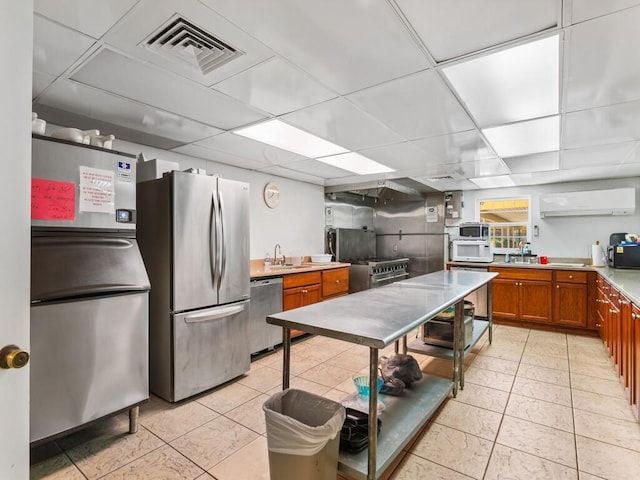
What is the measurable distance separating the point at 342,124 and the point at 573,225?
480 cm

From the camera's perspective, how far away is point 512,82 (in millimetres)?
2154

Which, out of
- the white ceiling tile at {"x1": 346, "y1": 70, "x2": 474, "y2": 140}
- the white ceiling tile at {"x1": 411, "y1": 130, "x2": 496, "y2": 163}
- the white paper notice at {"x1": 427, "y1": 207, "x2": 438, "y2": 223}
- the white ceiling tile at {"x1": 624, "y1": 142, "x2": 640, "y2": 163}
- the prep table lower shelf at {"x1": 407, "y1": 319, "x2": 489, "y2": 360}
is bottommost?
the prep table lower shelf at {"x1": 407, "y1": 319, "x2": 489, "y2": 360}

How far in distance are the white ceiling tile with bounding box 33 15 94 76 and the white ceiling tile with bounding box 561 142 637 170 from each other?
4447mm

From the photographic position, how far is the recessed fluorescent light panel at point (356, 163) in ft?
13.3

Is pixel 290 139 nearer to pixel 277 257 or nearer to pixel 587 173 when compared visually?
pixel 277 257

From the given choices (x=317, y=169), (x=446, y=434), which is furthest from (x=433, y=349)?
(x=317, y=169)

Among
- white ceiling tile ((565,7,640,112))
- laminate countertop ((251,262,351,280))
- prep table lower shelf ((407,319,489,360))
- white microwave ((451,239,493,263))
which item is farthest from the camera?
white microwave ((451,239,493,263))

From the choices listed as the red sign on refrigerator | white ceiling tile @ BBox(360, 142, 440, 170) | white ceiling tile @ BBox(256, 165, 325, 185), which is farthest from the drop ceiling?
white ceiling tile @ BBox(256, 165, 325, 185)

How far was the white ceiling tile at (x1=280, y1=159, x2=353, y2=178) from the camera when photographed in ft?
14.1

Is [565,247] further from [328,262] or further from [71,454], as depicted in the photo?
[71,454]

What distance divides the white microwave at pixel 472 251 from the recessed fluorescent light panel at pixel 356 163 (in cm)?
204

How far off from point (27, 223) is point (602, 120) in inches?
150

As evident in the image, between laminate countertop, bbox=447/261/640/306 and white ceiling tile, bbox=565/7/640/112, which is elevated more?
white ceiling tile, bbox=565/7/640/112

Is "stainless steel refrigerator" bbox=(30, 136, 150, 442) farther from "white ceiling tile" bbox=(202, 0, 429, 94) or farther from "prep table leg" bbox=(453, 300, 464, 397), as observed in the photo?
"prep table leg" bbox=(453, 300, 464, 397)
